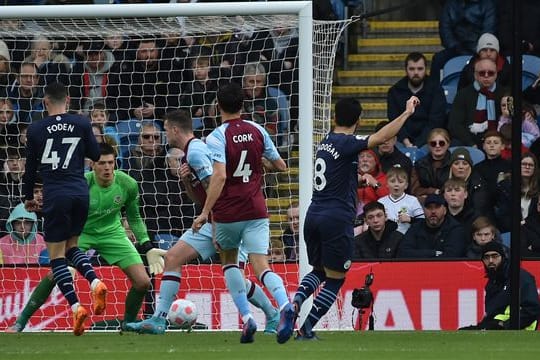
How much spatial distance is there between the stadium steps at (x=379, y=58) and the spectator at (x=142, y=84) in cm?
301

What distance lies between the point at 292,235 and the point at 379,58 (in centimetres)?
438

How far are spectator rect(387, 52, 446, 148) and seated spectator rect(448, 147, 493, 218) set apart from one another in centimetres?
87

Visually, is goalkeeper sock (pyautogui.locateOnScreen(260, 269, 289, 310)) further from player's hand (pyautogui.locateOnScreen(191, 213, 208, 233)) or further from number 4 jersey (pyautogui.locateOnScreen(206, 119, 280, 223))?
player's hand (pyautogui.locateOnScreen(191, 213, 208, 233))

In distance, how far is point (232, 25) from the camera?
1396 cm

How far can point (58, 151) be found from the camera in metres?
11.8

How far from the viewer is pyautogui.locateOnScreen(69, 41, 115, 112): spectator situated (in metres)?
15.3

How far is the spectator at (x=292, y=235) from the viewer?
14211 millimetres

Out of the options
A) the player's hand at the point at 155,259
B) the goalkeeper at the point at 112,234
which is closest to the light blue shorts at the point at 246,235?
the goalkeeper at the point at 112,234

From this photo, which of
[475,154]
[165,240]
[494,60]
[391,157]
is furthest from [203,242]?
[494,60]

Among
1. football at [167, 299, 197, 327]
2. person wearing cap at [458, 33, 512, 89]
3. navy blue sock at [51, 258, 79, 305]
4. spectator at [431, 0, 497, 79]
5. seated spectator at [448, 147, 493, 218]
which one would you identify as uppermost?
spectator at [431, 0, 497, 79]

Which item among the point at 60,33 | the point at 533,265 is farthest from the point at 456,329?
the point at 60,33

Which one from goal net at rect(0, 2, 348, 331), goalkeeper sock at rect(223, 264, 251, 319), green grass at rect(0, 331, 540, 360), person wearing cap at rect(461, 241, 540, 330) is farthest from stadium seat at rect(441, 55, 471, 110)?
goalkeeper sock at rect(223, 264, 251, 319)

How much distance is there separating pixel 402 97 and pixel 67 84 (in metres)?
3.90

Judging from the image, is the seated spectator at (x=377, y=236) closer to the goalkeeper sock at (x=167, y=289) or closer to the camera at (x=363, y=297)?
the camera at (x=363, y=297)
